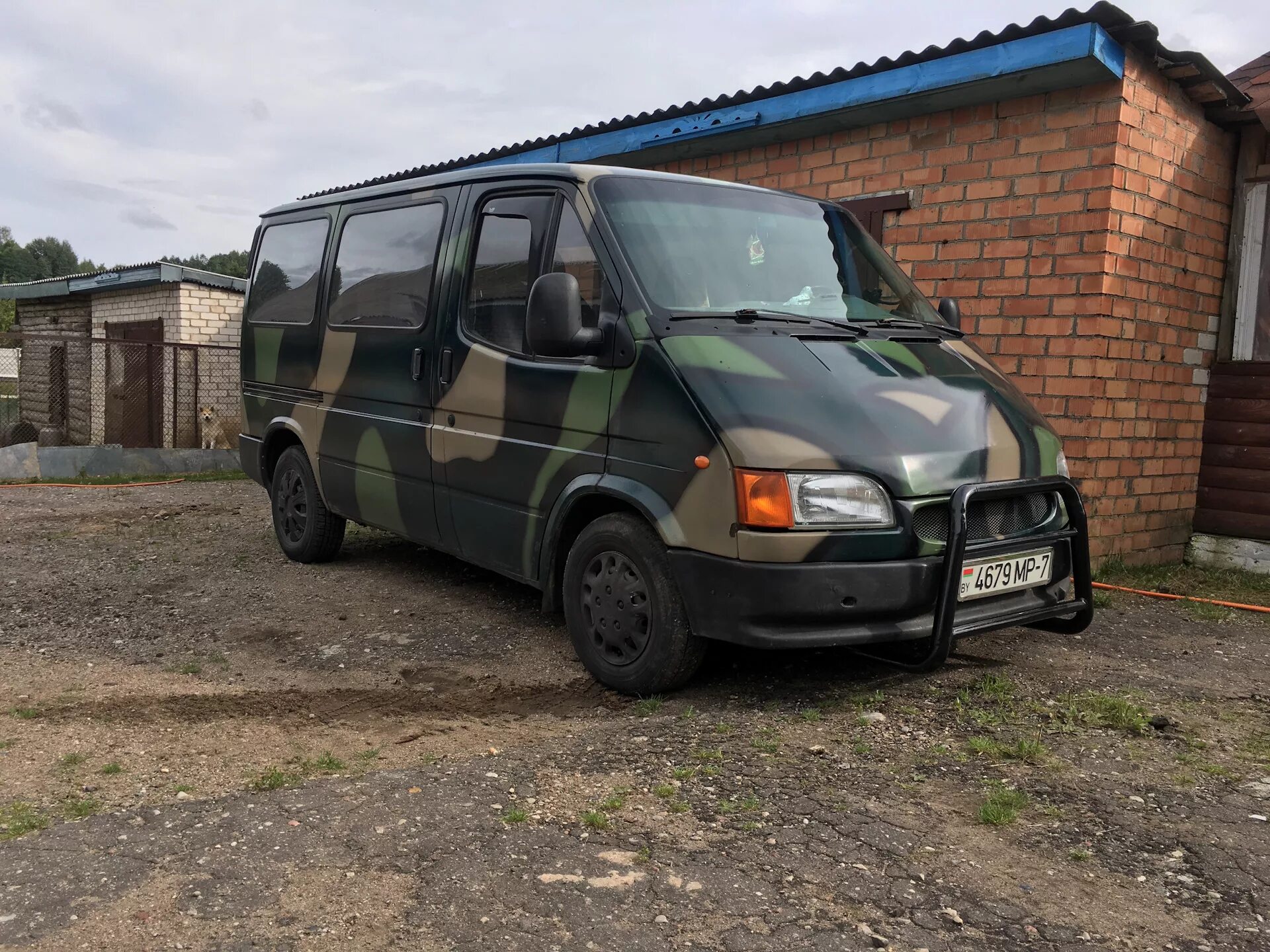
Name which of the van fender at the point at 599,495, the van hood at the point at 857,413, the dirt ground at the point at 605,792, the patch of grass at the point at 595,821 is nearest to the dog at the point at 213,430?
the dirt ground at the point at 605,792

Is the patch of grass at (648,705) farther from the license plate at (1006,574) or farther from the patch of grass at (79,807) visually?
the patch of grass at (79,807)

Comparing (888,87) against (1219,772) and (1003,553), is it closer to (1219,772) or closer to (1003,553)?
(1003,553)

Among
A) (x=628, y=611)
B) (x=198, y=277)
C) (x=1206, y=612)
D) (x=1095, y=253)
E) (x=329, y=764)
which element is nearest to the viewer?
(x=329, y=764)

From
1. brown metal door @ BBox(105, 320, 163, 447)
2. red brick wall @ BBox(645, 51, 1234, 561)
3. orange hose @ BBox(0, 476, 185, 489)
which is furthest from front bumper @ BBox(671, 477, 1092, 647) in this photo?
brown metal door @ BBox(105, 320, 163, 447)

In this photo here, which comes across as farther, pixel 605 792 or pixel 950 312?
pixel 950 312

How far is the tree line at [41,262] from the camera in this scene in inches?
2495

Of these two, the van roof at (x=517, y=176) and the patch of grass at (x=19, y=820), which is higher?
the van roof at (x=517, y=176)

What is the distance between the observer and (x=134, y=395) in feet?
44.9

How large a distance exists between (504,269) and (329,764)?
2.27 metres

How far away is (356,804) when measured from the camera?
3.08m

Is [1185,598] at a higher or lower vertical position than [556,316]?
lower

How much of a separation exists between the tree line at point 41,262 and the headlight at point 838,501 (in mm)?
61290

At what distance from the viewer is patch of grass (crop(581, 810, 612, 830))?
2.93m

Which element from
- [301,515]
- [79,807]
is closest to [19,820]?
[79,807]
